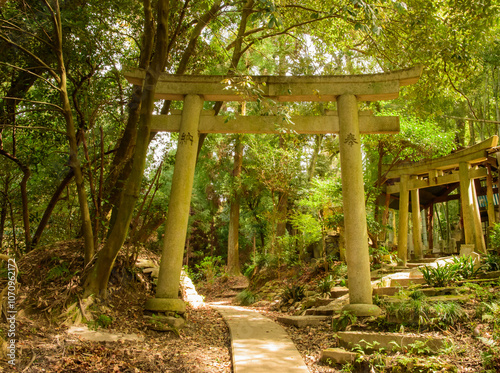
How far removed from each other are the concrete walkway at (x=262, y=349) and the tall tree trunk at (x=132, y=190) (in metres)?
2.13

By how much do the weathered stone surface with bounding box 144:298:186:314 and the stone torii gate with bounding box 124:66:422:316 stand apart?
105 millimetres

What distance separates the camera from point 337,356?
13.8 ft

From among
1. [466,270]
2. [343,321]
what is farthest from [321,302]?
[466,270]

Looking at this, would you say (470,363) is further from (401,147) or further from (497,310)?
(401,147)

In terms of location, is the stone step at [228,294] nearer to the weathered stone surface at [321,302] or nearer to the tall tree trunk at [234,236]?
the tall tree trunk at [234,236]

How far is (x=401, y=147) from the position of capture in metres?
10.4

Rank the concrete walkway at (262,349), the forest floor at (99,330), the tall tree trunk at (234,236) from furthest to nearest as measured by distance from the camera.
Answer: the tall tree trunk at (234,236) < the concrete walkway at (262,349) < the forest floor at (99,330)

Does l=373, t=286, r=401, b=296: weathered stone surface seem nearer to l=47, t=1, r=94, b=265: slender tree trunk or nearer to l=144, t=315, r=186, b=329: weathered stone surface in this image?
l=144, t=315, r=186, b=329: weathered stone surface

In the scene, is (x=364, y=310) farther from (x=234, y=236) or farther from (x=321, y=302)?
→ (x=234, y=236)

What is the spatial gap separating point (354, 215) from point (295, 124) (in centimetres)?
187

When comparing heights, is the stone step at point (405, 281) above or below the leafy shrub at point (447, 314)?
above

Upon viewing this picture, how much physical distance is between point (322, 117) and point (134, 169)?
3.34 metres

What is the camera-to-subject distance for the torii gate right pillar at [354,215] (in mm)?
5531

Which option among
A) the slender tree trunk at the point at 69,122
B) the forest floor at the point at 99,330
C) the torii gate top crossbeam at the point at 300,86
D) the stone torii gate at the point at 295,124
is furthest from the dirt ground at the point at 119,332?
the torii gate top crossbeam at the point at 300,86
